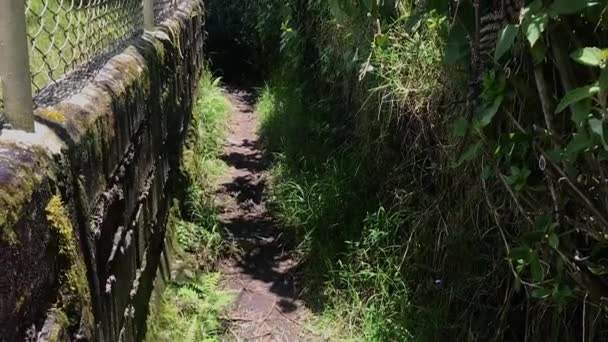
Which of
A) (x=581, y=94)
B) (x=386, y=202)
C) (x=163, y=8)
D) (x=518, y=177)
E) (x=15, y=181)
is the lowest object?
(x=386, y=202)

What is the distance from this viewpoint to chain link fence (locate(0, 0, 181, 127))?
7.57ft

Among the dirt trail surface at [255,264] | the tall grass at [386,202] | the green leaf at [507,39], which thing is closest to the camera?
the green leaf at [507,39]

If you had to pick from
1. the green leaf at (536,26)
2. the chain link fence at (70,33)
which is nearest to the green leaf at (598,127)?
the green leaf at (536,26)

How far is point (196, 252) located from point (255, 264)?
0.39 metres

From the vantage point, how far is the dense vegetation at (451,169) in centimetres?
213

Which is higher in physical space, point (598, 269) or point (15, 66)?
point (15, 66)

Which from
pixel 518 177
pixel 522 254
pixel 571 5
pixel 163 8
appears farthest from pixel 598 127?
pixel 163 8

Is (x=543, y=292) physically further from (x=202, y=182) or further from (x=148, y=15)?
(x=202, y=182)

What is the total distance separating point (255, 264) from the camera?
471 centimetres

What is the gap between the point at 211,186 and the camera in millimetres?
5688

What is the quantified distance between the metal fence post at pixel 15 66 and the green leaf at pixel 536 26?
125 centimetres

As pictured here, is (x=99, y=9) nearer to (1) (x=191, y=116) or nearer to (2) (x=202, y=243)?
(2) (x=202, y=243)

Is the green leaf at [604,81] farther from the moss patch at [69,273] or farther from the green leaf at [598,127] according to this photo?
the moss patch at [69,273]

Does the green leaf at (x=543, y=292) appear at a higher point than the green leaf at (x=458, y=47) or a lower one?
lower
